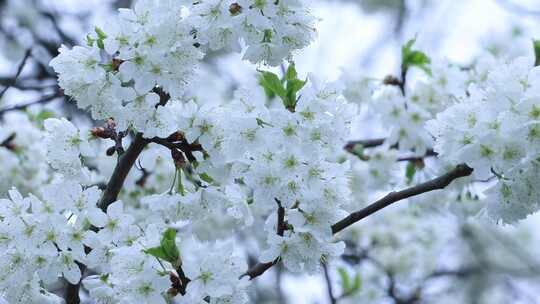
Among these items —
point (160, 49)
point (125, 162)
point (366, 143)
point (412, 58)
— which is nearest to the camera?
point (160, 49)

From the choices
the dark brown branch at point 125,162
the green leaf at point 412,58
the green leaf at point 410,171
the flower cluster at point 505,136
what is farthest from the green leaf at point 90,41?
the green leaf at point 410,171

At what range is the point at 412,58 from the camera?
3.71 m

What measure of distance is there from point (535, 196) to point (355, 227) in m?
3.66

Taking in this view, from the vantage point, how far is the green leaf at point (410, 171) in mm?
3713

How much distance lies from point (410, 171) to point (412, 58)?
57 centimetres

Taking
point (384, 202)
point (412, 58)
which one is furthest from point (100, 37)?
point (412, 58)

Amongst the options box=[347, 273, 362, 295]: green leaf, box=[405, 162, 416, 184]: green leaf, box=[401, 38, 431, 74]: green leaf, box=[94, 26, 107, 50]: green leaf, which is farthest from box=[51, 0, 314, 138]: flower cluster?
box=[347, 273, 362, 295]: green leaf

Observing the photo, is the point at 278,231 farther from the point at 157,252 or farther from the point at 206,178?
the point at 157,252

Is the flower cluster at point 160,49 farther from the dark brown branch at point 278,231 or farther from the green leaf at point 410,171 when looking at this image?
the green leaf at point 410,171

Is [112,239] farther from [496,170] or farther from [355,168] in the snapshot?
[355,168]

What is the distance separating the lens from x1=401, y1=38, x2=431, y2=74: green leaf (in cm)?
367

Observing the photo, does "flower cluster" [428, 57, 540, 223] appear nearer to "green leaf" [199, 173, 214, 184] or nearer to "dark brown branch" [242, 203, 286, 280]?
"dark brown branch" [242, 203, 286, 280]

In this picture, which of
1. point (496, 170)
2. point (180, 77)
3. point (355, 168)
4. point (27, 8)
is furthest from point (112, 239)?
point (27, 8)

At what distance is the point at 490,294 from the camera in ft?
31.7
